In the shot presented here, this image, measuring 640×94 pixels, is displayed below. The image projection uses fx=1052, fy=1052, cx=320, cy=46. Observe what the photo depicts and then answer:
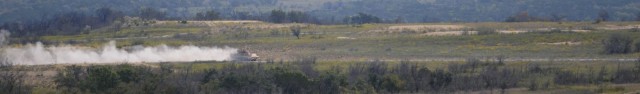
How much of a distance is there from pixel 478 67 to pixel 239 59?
22.9 meters

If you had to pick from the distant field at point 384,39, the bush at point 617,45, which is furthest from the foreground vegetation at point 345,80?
the distant field at point 384,39

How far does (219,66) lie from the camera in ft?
274

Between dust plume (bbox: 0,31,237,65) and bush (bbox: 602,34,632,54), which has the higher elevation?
dust plume (bbox: 0,31,237,65)

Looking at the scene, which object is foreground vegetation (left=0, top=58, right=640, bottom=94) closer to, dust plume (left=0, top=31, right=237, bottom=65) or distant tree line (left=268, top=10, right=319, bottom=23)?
dust plume (left=0, top=31, right=237, bottom=65)

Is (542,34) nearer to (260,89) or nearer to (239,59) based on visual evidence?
(239,59)

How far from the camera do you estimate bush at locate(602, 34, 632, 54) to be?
94.8 metres

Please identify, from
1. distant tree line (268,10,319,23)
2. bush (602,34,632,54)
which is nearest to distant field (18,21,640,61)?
bush (602,34,632,54)

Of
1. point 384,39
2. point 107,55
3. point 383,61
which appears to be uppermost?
point 107,55

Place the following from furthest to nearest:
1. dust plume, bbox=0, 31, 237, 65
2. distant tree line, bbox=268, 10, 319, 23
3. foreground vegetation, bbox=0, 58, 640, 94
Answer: distant tree line, bbox=268, 10, 319, 23 → dust plume, bbox=0, 31, 237, 65 → foreground vegetation, bbox=0, 58, 640, 94

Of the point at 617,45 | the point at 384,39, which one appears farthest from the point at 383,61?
the point at 384,39

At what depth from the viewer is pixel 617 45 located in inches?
3760

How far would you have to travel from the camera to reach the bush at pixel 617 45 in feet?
311

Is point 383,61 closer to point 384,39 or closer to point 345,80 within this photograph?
point 345,80

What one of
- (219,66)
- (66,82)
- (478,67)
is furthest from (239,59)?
(66,82)
